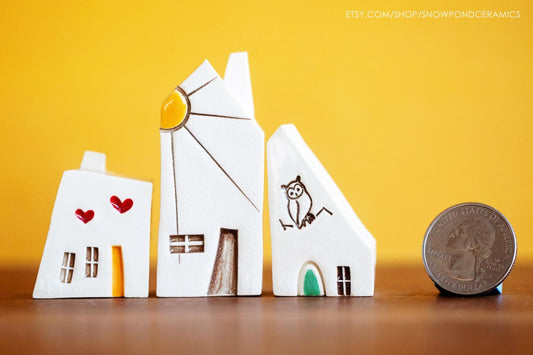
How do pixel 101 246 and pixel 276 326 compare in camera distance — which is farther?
pixel 101 246

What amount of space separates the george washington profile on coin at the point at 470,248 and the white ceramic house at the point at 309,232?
15 cm

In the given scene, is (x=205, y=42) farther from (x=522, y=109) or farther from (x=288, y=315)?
(x=288, y=315)

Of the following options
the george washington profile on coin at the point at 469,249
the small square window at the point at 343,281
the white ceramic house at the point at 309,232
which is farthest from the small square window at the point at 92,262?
the george washington profile on coin at the point at 469,249

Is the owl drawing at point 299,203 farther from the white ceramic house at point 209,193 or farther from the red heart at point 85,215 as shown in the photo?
the red heart at point 85,215

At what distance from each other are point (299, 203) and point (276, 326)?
0.35 m

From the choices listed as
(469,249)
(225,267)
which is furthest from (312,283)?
(469,249)

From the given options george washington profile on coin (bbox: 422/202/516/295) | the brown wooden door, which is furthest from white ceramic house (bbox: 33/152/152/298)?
george washington profile on coin (bbox: 422/202/516/295)

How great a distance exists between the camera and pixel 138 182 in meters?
1.30

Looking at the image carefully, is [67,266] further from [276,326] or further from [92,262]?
[276,326]

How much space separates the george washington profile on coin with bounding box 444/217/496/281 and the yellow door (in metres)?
0.64

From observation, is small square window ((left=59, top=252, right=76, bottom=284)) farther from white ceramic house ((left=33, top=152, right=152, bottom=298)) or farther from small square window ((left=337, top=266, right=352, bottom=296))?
small square window ((left=337, top=266, right=352, bottom=296))

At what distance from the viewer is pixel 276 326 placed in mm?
958

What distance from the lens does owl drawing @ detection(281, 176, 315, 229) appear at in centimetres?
125

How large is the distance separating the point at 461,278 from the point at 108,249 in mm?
693
